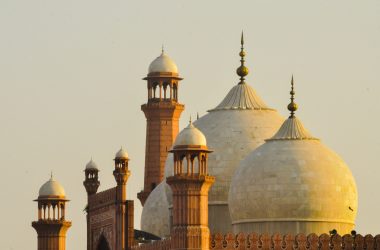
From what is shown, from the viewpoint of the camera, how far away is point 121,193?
2795 inches

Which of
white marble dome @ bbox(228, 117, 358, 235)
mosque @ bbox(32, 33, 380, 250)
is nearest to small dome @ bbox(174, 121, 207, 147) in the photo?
mosque @ bbox(32, 33, 380, 250)

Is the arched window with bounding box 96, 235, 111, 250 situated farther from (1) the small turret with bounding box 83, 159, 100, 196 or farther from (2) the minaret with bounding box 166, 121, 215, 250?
(2) the minaret with bounding box 166, 121, 215, 250

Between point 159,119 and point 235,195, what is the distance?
14483mm

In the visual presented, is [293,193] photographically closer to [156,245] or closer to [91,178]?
[156,245]

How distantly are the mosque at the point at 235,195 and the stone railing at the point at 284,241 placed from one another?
0.11 ft

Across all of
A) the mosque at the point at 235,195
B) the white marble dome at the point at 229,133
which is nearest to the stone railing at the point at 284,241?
the mosque at the point at 235,195

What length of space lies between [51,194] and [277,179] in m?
14.0

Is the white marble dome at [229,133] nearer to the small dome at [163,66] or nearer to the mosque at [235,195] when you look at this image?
the mosque at [235,195]

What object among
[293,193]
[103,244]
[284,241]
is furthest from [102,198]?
[284,241]

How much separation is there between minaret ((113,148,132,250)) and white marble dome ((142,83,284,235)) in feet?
5.85

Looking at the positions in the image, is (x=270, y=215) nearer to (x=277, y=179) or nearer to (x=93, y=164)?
(x=277, y=179)

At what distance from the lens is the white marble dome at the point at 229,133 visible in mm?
68062

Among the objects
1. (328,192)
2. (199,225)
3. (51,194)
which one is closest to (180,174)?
(199,225)

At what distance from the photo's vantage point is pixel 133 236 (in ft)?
231
